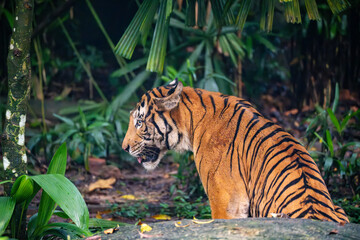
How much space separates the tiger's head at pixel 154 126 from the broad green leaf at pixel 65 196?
32.1 inches

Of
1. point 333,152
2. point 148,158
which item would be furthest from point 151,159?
point 333,152

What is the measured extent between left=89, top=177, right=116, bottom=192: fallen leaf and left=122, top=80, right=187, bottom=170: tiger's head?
2.20 meters

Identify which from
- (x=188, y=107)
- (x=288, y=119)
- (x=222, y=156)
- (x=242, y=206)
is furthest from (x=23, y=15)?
(x=288, y=119)

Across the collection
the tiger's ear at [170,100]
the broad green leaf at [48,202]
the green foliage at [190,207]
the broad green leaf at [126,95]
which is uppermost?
the broad green leaf at [126,95]

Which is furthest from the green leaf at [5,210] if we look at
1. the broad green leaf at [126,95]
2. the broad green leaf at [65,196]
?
the broad green leaf at [126,95]

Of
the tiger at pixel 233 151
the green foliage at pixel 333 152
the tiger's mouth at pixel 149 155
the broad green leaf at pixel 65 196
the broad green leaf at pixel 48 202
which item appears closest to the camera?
the tiger at pixel 233 151

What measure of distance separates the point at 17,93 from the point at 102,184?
2.89 metres

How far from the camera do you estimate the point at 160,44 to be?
3508mm

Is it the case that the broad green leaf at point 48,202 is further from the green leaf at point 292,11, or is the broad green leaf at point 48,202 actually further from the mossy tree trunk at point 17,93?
the green leaf at point 292,11

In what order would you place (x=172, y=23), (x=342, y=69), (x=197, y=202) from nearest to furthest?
(x=197, y=202), (x=172, y=23), (x=342, y=69)

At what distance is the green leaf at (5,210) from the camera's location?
2.77 metres

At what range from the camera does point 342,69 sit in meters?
8.33

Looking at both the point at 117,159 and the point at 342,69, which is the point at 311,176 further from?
the point at 342,69

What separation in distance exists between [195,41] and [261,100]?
120 inches
